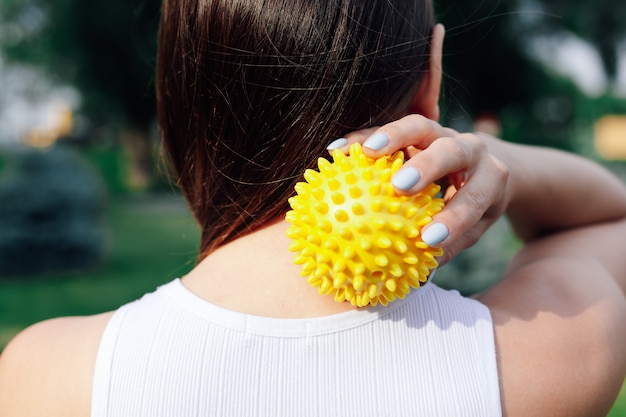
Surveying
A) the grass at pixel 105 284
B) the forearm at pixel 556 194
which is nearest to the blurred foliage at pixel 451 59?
the grass at pixel 105 284

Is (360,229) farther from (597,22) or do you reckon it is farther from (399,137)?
(597,22)

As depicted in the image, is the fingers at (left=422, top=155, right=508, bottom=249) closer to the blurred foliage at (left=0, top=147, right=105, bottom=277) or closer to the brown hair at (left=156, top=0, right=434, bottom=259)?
the brown hair at (left=156, top=0, right=434, bottom=259)

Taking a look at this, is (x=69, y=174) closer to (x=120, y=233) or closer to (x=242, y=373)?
(x=120, y=233)

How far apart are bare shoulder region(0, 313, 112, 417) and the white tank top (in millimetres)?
38

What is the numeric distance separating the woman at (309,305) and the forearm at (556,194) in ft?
1.07

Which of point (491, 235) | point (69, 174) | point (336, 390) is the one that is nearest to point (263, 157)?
point (336, 390)

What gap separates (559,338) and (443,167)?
444 mm

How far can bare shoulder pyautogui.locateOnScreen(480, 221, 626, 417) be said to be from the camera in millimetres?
1157

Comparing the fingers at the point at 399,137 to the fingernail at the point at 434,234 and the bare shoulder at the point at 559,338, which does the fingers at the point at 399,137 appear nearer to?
the fingernail at the point at 434,234

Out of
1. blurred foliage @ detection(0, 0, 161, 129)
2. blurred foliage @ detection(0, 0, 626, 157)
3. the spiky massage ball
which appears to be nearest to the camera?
the spiky massage ball

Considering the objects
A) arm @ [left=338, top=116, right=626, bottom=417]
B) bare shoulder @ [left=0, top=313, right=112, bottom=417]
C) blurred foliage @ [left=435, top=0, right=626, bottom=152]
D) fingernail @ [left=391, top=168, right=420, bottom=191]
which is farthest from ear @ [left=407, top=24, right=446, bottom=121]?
blurred foliage @ [left=435, top=0, right=626, bottom=152]

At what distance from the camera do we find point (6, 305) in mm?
6773

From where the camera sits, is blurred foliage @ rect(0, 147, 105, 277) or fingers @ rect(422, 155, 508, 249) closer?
fingers @ rect(422, 155, 508, 249)

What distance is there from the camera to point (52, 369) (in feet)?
3.87
